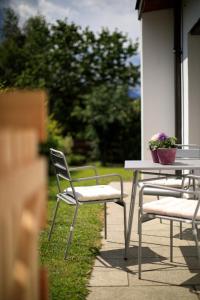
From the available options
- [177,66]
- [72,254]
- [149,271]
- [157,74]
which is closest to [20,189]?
[149,271]

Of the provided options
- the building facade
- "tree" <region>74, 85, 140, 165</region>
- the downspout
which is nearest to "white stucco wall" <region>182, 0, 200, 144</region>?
the building facade

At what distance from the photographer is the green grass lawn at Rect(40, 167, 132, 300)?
9.89 ft

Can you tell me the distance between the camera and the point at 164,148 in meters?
3.73

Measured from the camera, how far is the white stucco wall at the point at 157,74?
24.5 feet

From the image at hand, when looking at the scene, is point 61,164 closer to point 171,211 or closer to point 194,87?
point 171,211

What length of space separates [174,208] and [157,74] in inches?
185

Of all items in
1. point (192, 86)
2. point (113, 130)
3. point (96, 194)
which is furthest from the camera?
point (113, 130)

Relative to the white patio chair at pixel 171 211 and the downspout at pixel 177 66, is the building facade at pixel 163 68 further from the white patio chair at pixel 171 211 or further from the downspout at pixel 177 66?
the white patio chair at pixel 171 211

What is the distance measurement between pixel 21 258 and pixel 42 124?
10.4 inches

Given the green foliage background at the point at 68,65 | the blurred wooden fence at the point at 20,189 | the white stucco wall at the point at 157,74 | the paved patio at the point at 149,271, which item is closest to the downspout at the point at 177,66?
the white stucco wall at the point at 157,74

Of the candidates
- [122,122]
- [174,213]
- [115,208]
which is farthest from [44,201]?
[122,122]

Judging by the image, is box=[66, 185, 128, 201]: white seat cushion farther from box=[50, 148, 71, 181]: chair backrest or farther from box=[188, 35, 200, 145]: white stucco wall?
box=[188, 35, 200, 145]: white stucco wall

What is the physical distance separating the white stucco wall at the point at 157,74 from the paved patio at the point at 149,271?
9.94 feet

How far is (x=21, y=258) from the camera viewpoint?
938 mm
